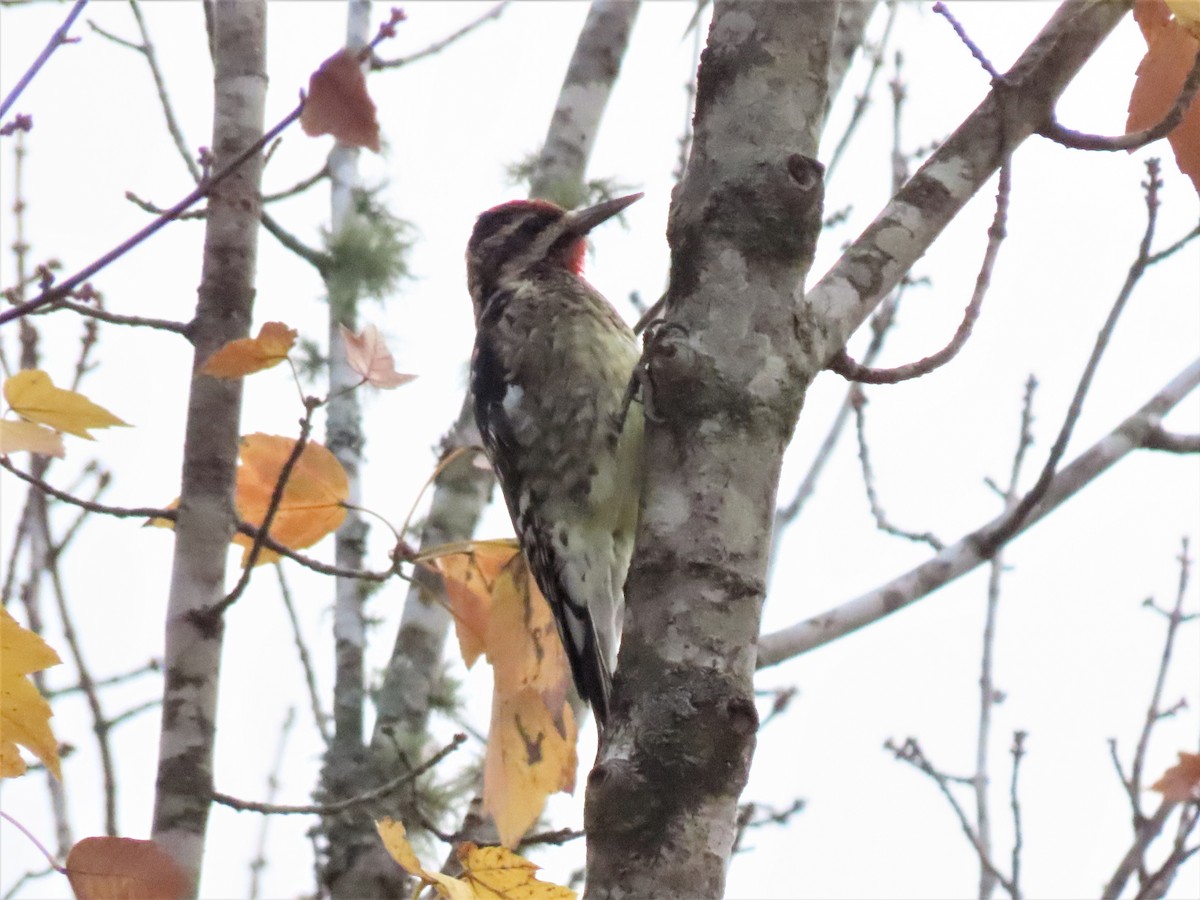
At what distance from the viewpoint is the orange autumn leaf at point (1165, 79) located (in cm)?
171

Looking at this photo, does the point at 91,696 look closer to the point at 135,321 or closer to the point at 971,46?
the point at 135,321

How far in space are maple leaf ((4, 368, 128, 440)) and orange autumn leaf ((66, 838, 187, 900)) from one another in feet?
1.82

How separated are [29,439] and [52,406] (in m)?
0.07

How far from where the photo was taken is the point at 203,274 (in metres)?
2.54

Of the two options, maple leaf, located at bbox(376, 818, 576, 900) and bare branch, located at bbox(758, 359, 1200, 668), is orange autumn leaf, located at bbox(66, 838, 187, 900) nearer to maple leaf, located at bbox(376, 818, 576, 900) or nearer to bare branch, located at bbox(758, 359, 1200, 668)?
maple leaf, located at bbox(376, 818, 576, 900)

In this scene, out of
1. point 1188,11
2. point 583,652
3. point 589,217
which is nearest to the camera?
point 1188,11

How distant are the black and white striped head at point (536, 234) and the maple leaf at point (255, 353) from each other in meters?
Result: 1.82

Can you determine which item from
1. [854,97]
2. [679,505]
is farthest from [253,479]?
[854,97]

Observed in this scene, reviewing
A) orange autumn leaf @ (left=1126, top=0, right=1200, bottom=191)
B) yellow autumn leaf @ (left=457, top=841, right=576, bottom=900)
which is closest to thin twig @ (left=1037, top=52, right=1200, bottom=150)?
orange autumn leaf @ (left=1126, top=0, right=1200, bottom=191)

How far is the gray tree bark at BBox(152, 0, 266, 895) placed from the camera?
2.22 meters

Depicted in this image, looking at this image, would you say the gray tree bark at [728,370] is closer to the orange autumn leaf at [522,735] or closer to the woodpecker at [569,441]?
the orange autumn leaf at [522,735]

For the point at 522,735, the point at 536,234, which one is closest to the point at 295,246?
the point at 536,234

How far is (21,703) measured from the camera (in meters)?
1.57

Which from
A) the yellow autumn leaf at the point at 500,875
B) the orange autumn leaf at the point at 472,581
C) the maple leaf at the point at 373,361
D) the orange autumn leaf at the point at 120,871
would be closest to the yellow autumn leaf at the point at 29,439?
the orange autumn leaf at the point at 120,871
